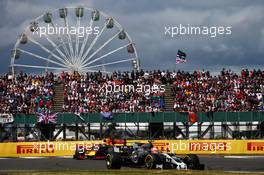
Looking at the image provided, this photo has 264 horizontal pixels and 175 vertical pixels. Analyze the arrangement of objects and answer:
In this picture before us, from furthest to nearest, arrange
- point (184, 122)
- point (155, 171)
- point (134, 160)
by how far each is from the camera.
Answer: point (184, 122) < point (134, 160) < point (155, 171)

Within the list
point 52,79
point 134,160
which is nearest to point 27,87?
point 52,79

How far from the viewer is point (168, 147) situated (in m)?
45.8

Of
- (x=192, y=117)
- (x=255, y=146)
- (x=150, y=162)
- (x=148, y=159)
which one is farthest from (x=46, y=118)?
(x=150, y=162)

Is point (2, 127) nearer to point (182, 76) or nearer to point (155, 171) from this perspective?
point (182, 76)

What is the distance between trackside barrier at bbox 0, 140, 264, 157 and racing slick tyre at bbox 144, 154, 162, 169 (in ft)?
58.7

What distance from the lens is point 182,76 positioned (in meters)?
56.0

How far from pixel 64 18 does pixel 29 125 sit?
17.7 metres

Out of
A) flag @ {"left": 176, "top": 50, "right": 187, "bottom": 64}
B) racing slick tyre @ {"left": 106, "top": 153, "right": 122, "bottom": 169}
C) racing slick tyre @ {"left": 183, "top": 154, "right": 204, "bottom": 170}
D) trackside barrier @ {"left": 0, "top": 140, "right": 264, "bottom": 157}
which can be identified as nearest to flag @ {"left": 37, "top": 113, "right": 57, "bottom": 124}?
trackside barrier @ {"left": 0, "top": 140, "right": 264, "bottom": 157}

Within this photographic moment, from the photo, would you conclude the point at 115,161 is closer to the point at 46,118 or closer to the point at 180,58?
the point at 46,118

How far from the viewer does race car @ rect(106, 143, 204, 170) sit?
2631 cm

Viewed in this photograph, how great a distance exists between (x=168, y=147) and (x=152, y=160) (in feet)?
64.2

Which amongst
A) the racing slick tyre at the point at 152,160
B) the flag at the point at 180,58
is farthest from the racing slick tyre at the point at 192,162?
the flag at the point at 180,58

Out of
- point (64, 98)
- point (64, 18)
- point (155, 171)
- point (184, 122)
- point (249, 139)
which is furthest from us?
point (64, 18)

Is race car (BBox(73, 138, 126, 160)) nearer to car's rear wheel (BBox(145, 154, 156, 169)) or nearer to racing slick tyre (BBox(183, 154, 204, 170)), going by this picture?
car's rear wheel (BBox(145, 154, 156, 169))
